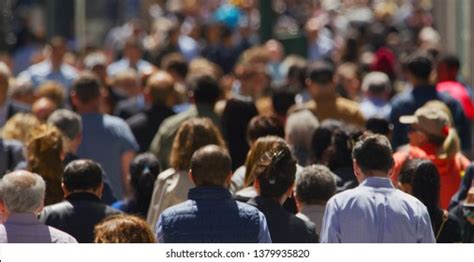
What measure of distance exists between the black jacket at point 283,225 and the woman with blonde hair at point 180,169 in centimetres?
134

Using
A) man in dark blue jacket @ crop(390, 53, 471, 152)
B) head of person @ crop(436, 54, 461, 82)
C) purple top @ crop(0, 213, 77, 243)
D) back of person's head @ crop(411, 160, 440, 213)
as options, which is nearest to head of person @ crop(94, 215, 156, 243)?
A: purple top @ crop(0, 213, 77, 243)

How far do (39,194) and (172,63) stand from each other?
8.65 meters

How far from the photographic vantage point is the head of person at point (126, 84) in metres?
16.6

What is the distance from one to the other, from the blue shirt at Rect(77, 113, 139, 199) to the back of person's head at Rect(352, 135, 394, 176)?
4.09m

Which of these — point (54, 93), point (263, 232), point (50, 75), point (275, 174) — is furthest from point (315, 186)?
point (50, 75)

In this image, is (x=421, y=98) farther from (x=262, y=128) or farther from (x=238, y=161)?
(x=262, y=128)

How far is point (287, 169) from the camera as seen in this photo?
941cm

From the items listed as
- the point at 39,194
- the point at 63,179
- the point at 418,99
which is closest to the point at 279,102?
the point at 418,99

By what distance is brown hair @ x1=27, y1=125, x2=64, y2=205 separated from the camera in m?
10.6

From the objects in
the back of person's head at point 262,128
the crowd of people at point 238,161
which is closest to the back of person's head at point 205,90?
the crowd of people at point 238,161

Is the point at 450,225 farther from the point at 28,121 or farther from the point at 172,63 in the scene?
the point at 172,63

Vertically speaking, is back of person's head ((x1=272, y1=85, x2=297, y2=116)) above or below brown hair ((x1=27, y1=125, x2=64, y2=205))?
below

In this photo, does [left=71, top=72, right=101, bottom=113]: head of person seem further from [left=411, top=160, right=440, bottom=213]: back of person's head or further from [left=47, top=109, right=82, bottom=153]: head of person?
[left=411, top=160, right=440, bottom=213]: back of person's head

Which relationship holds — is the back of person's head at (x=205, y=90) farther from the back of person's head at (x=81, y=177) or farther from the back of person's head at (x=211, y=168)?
the back of person's head at (x=211, y=168)
